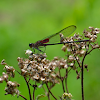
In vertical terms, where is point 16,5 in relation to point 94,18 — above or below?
above

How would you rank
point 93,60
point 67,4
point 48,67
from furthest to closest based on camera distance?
1. point 67,4
2. point 93,60
3. point 48,67

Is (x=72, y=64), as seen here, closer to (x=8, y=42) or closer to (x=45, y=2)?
(x=8, y=42)

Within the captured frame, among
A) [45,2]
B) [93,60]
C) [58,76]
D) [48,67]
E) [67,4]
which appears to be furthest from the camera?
[45,2]

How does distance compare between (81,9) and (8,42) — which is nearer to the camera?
(8,42)

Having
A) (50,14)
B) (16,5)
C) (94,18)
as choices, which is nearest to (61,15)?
(50,14)

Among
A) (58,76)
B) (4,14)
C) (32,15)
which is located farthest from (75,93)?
(4,14)

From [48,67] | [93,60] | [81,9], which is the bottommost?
[48,67]
